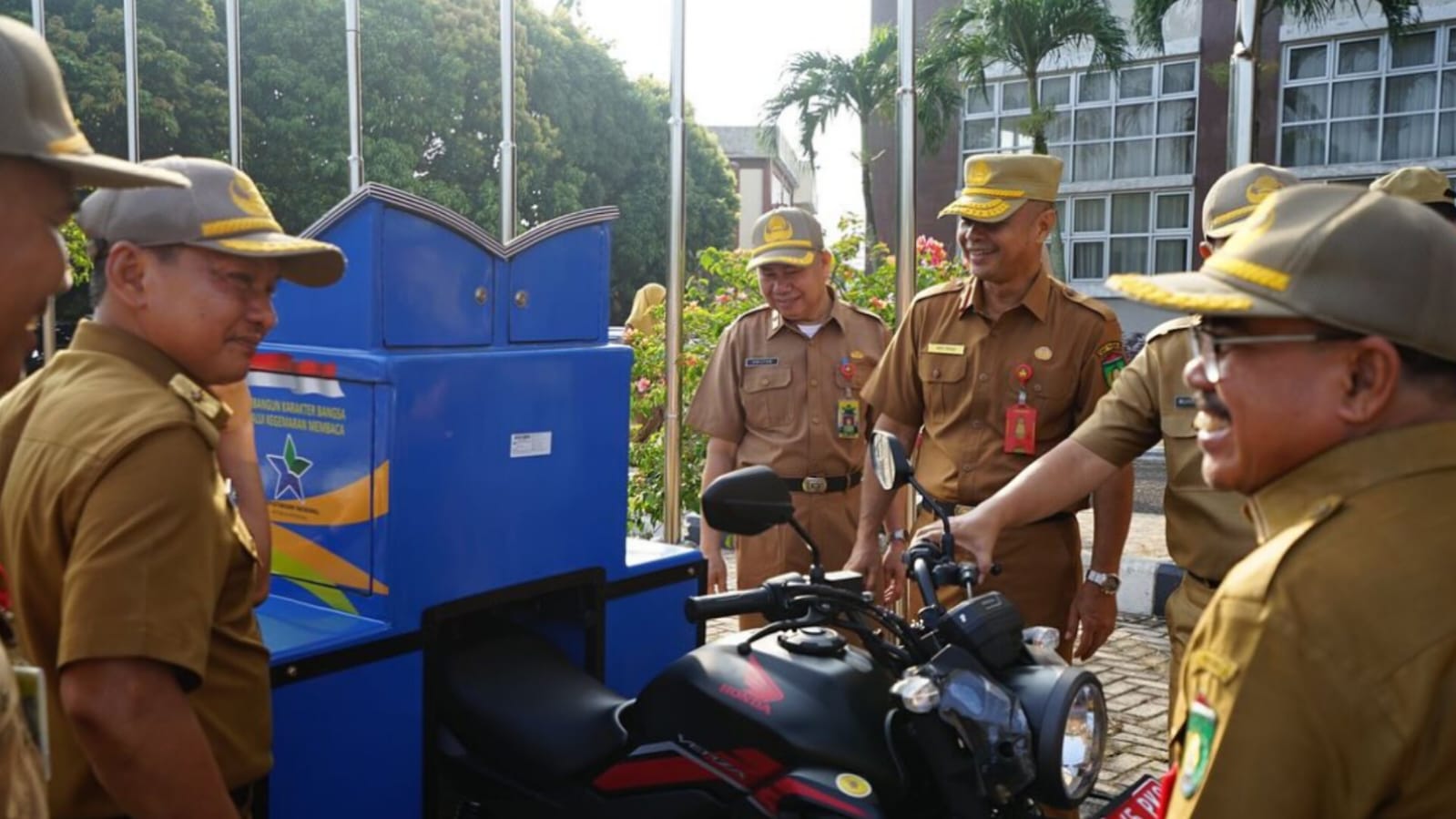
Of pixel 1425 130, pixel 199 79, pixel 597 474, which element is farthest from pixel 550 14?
pixel 597 474

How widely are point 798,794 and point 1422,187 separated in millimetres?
2861

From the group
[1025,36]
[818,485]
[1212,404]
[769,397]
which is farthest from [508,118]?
[1025,36]

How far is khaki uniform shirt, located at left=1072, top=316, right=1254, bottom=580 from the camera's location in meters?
2.91

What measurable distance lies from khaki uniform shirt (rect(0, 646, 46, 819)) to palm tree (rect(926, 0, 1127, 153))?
898 inches

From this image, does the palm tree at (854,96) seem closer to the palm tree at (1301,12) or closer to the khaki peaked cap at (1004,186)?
the palm tree at (1301,12)

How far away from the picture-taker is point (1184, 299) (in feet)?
4.49

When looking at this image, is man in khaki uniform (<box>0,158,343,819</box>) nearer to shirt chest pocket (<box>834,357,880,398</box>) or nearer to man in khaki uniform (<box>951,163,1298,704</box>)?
man in khaki uniform (<box>951,163,1298,704</box>)

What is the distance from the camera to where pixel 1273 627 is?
121 centimetres

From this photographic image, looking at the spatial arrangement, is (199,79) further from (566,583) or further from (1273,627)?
(1273,627)

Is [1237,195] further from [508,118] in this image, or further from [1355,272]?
[508,118]

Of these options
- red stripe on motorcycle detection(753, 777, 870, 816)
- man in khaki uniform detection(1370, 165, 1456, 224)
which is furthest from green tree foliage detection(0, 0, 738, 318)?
red stripe on motorcycle detection(753, 777, 870, 816)

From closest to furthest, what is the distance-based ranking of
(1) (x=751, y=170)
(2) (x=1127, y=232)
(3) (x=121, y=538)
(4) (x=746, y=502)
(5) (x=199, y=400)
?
(3) (x=121, y=538) → (5) (x=199, y=400) → (4) (x=746, y=502) → (2) (x=1127, y=232) → (1) (x=751, y=170)

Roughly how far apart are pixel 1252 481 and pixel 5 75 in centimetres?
134

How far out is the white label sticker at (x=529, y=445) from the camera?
3.00 metres
